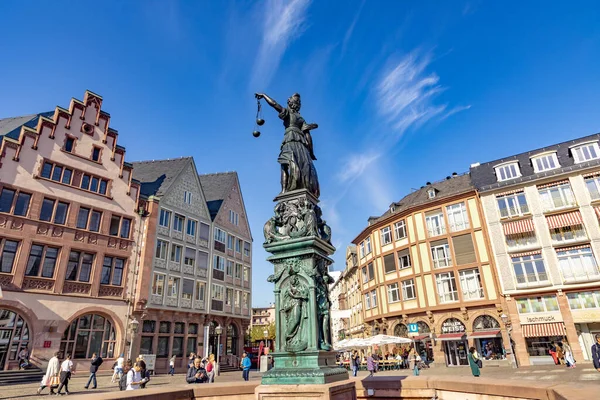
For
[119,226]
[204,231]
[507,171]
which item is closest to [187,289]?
[204,231]

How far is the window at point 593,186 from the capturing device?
2891 centimetres

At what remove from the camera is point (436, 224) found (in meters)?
35.3

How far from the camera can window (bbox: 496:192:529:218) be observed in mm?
31500

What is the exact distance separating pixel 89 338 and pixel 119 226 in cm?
806


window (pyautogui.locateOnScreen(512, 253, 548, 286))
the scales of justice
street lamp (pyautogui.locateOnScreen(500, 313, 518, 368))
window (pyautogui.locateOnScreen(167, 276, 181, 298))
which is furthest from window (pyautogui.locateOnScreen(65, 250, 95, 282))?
window (pyautogui.locateOnScreen(512, 253, 548, 286))

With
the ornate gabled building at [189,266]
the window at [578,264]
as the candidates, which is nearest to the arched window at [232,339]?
the ornate gabled building at [189,266]

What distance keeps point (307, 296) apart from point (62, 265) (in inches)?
959

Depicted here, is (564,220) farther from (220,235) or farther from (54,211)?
(54,211)

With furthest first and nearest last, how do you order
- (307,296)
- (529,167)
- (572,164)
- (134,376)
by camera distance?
(529,167)
(572,164)
(134,376)
(307,296)

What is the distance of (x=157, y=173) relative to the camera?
36062mm

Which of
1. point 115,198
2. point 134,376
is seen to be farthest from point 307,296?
point 115,198

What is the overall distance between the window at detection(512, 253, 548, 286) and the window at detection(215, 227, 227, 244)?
88.9ft

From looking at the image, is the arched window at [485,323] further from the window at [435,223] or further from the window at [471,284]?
the window at [435,223]

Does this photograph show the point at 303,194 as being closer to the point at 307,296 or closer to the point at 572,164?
the point at 307,296
